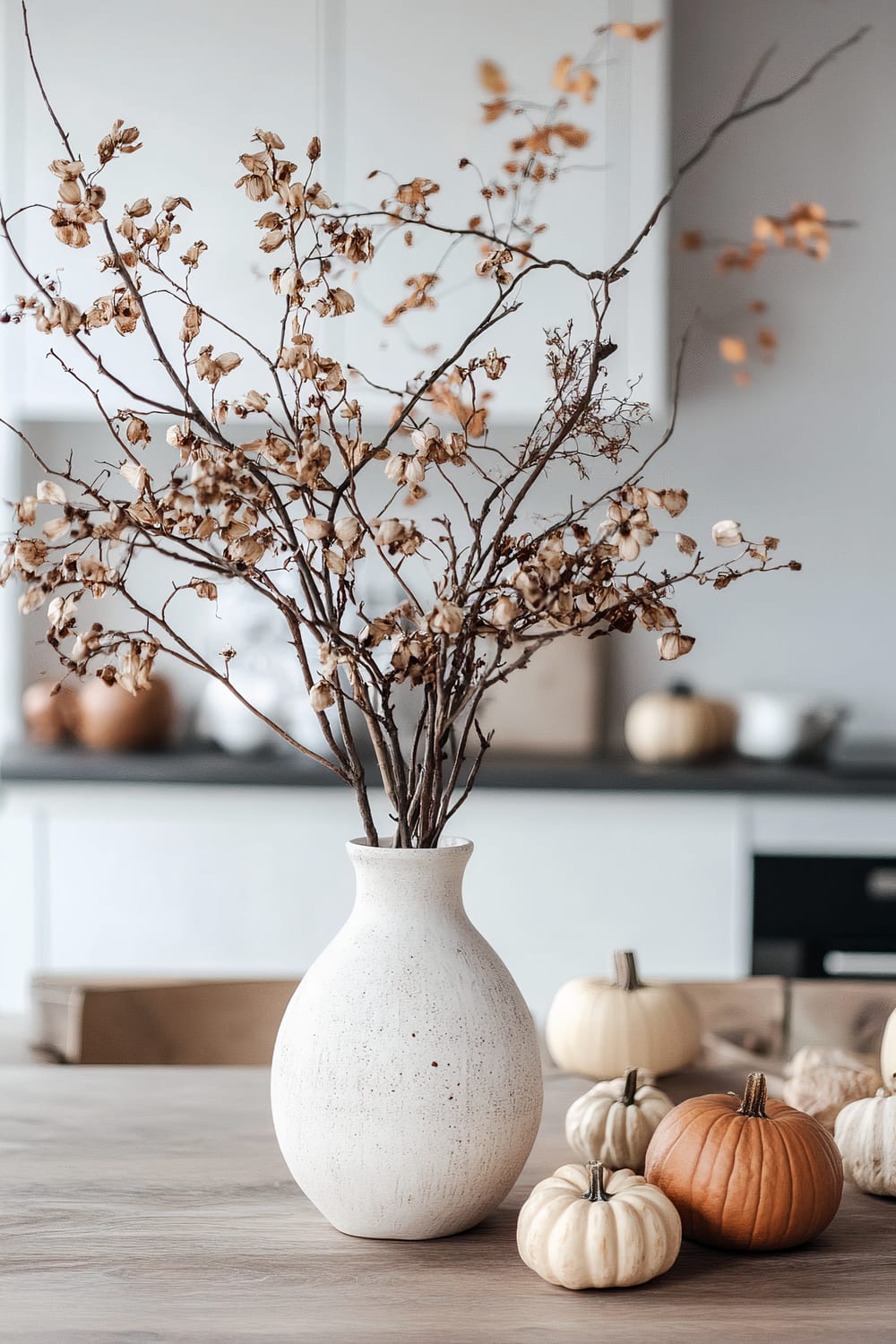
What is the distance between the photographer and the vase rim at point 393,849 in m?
0.87

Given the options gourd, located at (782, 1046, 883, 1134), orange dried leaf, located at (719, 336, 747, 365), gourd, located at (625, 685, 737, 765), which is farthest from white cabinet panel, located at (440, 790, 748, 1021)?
gourd, located at (782, 1046, 883, 1134)

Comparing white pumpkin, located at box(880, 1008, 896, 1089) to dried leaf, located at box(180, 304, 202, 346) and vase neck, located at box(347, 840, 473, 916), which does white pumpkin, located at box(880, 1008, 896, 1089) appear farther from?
dried leaf, located at box(180, 304, 202, 346)

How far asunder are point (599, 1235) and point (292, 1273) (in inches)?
7.7

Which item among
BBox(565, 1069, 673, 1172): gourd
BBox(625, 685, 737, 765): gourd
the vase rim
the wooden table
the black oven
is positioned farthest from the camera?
BBox(625, 685, 737, 765): gourd

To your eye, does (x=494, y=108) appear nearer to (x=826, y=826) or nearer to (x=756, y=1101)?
(x=826, y=826)

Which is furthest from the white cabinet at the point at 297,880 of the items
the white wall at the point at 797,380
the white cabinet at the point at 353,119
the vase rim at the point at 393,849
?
the vase rim at the point at 393,849

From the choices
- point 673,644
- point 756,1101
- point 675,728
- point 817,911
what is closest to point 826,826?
point 817,911

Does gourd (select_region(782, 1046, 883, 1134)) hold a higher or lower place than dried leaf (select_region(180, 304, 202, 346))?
lower

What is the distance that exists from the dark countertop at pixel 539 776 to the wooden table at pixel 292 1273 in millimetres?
1576

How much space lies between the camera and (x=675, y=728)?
2.84m

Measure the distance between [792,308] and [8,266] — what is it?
175cm

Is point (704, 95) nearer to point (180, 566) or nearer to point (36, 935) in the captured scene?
point (180, 566)

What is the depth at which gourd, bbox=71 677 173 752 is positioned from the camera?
2904mm

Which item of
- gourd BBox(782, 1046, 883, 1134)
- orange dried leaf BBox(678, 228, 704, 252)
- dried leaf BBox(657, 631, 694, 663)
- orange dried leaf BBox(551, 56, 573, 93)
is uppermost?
orange dried leaf BBox(551, 56, 573, 93)
